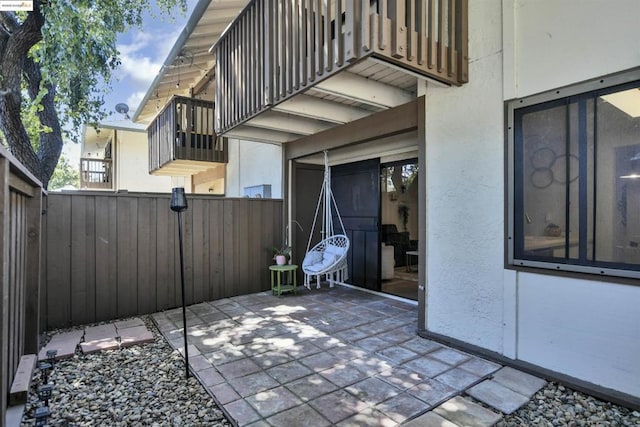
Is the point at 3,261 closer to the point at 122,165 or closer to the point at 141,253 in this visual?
the point at 141,253

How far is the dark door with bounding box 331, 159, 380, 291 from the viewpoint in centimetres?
520

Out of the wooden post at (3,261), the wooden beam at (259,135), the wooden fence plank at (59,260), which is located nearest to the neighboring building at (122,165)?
the wooden beam at (259,135)

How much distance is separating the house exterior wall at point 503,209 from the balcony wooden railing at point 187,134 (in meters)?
5.36

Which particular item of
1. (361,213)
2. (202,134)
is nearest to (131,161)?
(202,134)

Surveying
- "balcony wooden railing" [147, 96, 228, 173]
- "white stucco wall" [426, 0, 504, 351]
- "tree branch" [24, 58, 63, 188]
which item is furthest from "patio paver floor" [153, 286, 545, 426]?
"balcony wooden railing" [147, 96, 228, 173]

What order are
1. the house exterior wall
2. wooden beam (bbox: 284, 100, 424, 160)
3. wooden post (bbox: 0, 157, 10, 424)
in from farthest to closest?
wooden beam (bbox: 284, 100, 424, 160)
the house exterior wall
wooden post (bbox: 0, 157, 10, 424)

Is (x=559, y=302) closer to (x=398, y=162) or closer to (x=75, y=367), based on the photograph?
(x=398, y=162)

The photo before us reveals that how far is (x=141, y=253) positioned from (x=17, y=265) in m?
2.12

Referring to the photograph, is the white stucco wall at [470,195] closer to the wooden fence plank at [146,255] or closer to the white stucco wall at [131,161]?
the wooden fence plank at [146,255]

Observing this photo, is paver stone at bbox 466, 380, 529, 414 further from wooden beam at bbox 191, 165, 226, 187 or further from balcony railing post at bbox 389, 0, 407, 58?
wooden beam at bbox 191, 165, 226, 187

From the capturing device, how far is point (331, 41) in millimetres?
2867

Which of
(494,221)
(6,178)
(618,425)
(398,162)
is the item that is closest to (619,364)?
(618,425)

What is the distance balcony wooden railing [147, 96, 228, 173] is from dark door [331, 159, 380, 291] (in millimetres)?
3307

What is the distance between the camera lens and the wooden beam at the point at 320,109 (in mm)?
3854
